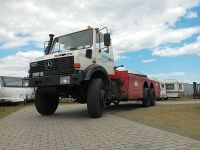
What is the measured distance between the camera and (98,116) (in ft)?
37.2

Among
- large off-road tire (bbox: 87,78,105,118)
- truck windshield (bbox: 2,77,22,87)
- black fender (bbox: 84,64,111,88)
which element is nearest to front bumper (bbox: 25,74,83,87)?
black fender (bbox: 84,64,111,88)

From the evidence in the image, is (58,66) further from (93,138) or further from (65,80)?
(93,138)

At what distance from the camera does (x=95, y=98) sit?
11.0 meters

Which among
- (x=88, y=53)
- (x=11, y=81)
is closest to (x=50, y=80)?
(x=88, y=53)

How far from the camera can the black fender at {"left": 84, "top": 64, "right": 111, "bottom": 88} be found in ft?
35.7

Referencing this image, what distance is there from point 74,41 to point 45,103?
2.45 metres

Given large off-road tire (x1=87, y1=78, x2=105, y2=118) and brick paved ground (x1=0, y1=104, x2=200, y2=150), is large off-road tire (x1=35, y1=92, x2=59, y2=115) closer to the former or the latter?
large off-road tire (x1=87, y1=78, x2=105, y2=118)

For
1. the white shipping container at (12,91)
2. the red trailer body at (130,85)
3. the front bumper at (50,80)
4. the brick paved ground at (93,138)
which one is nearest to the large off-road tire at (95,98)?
the front bumper at (50,80)

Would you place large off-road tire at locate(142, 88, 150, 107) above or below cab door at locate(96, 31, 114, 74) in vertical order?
below

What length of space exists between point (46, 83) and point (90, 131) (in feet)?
11.1

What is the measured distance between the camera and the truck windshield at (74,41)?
1201 centimetres

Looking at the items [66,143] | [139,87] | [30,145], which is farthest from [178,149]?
[139,87]

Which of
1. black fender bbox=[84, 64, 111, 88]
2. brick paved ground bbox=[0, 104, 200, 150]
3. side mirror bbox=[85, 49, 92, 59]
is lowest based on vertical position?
brick paved ground bbox=[0, 104, 200, 150]

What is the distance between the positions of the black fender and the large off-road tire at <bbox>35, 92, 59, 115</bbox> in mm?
2121
